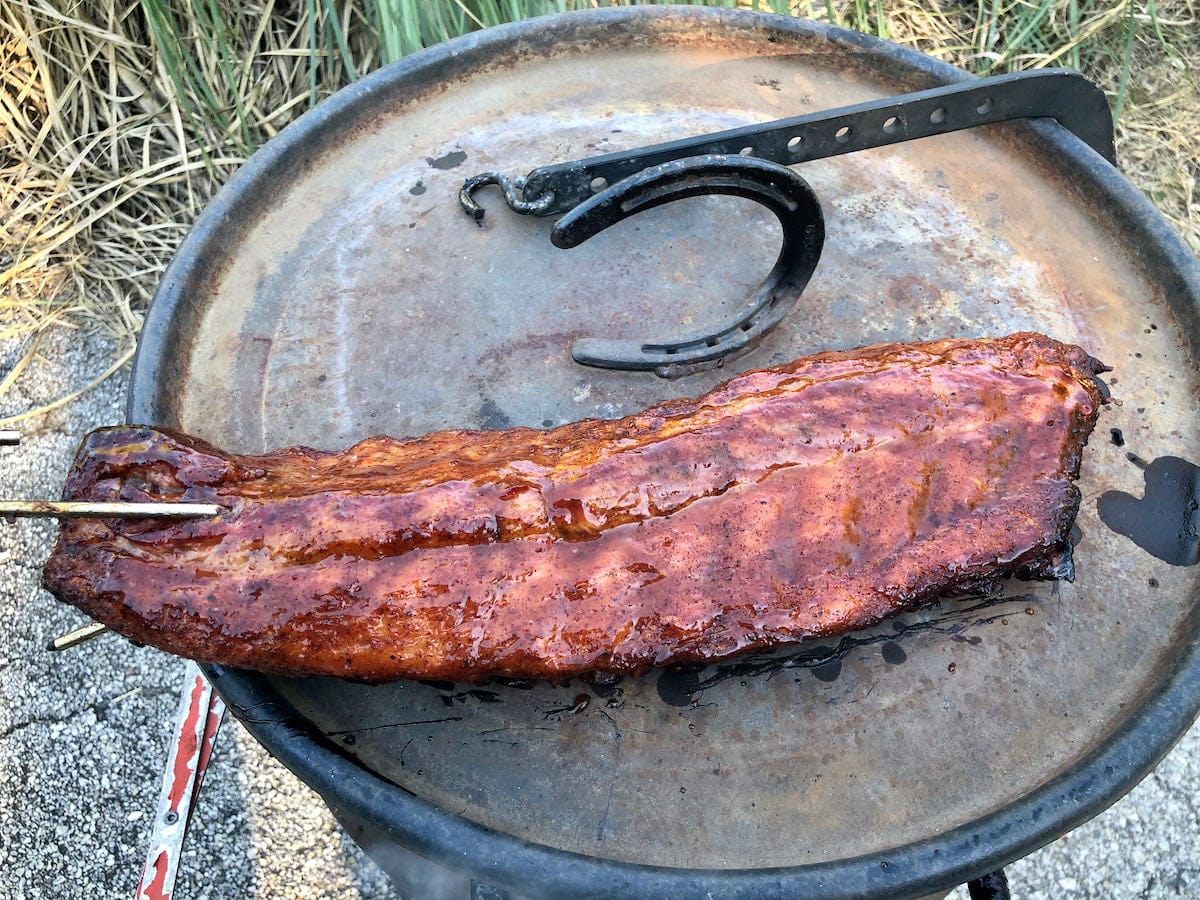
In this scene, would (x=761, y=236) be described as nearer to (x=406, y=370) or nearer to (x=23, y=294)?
(x=406, y=370)

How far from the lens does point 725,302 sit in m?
1.87

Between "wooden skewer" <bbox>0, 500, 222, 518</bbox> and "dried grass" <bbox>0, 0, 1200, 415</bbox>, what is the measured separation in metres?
2.77

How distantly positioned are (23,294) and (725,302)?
11.3 ft

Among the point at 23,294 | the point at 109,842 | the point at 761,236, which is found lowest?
the point at 109,842

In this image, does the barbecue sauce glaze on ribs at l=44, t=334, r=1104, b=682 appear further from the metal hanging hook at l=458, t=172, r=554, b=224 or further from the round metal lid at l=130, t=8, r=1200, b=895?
the metal hanging hook at l=458, t=172, r=554, b=224

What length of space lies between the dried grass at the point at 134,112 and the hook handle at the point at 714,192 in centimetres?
226

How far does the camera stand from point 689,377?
177cm

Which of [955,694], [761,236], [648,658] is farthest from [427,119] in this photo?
[955,694]

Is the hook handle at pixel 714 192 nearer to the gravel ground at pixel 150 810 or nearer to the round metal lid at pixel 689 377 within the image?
the round metal lid at pixel 689 377

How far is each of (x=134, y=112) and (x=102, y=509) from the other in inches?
134

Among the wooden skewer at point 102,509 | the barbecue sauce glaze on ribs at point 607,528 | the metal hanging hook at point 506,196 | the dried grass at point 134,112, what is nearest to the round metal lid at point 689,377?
the metal hanging hook at point 506,196

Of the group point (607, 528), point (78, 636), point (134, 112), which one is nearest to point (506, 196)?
point (607, 528)

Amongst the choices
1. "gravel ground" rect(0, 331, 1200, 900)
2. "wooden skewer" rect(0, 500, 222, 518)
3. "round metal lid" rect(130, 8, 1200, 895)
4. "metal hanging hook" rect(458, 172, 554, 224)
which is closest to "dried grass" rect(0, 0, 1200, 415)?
"gravel ground" rect(0, 331, 1200, 900)

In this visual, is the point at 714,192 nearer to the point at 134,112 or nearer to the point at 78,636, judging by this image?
the point at 78,636
